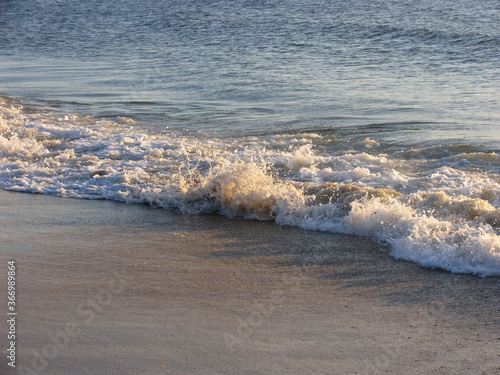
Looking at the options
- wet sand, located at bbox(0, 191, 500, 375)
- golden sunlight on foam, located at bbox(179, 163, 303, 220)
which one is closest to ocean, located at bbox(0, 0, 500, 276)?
golden sunlight on foam, located at bbox(179, 163, 303, 220)

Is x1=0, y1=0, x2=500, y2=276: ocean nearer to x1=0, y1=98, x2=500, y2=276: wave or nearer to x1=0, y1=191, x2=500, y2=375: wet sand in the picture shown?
x1=0, y1=98, x2=500, y2=276: wave

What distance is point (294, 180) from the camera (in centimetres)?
728

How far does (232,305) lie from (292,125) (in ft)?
22.0

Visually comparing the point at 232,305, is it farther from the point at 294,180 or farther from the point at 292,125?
the point at 292,125

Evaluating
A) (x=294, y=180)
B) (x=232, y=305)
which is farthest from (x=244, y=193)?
(x=232, y=305)

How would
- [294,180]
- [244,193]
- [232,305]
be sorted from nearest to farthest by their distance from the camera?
1. [232,305]
2. [244,193]
3. [294,180]

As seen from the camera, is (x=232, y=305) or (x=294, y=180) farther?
(x=294, y=180)

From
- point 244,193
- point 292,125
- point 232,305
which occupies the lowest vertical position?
point 232,305

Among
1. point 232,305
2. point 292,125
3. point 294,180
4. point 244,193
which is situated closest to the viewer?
point 232,305

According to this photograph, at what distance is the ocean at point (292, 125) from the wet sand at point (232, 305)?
1.97ft

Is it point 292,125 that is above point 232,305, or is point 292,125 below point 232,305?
above

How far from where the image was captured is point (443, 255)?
484 cm

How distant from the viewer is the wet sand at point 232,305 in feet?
11.0

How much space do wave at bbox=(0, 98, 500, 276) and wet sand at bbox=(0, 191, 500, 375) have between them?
0.33 metres
